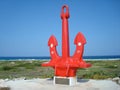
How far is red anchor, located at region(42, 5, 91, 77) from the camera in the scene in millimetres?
11375

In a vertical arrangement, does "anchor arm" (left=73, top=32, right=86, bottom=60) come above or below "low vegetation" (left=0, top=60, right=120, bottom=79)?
above

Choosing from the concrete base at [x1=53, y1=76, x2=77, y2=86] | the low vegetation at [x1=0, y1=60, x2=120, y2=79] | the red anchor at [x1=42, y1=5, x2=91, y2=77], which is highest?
the red anchor at [x1=42, y1=5, x2=91, y2=77]

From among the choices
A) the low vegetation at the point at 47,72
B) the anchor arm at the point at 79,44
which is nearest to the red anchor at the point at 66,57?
the anchor arm at the point at 79,44

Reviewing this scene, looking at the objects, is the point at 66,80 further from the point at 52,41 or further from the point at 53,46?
the point at 52,41

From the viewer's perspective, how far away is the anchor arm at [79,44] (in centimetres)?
1130

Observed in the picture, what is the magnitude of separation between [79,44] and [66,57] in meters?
0.89

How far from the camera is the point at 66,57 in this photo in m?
11.7

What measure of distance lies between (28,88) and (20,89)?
1.20 ft

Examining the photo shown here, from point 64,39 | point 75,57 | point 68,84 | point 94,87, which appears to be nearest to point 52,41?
point 64,39

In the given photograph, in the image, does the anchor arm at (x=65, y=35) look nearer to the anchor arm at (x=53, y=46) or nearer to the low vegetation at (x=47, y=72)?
the anchor arm at (x=53, y=46)

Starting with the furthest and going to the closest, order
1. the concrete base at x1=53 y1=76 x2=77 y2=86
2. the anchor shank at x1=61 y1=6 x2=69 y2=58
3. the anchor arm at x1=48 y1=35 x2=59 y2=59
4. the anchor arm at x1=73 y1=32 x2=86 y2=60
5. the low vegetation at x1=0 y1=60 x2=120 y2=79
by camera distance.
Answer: the low vegetation at x1=0 y1=60 x2=120 y2=79 < the anchor arm at x1=48 y1=35 x2=59 y2=59 < the anchor shank at x1=61 y1=6 x2=69 y2=58 < the concrete base at x1=53 y1=76 x2=77 y2=86 < the anchor arm at x1=73 y1=32 x2=86 y2=60

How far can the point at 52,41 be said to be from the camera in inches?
480

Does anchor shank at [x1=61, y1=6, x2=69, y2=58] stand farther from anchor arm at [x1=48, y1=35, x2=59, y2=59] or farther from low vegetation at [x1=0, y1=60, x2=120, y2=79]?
low vegetation at [x1=0, y1=60, x2=120, y2=79]

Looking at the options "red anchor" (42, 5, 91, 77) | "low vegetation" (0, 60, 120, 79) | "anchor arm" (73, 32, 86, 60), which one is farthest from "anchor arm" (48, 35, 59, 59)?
"low vegetation" (0, 60, 120, 79)
